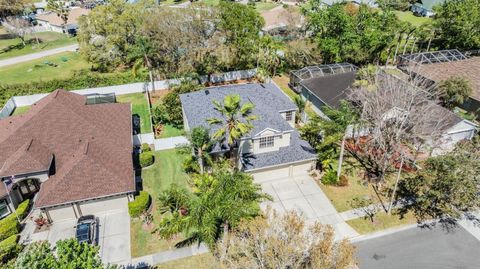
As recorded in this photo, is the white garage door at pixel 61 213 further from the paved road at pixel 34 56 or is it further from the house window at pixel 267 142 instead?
the paved road at pixel 34 56

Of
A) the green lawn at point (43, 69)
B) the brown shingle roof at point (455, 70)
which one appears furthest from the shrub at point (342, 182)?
the green lawn at point (43, 69)

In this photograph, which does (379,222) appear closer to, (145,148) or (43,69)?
(145,148)

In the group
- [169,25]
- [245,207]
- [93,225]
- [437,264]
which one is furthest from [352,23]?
[93,225]

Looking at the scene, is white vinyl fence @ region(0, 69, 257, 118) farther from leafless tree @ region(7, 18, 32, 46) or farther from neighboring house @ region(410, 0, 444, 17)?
neighboring house @ region(410, 0, 444, 17)

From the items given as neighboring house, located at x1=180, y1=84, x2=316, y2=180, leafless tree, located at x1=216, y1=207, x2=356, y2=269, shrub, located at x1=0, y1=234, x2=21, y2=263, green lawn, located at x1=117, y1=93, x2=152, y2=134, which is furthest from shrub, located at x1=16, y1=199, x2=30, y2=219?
leafless tree, located at x1=216, y1=207, x2=356, y2=269

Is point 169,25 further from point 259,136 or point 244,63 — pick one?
point 259,136

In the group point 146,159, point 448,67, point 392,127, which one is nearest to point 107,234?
point 146,159
